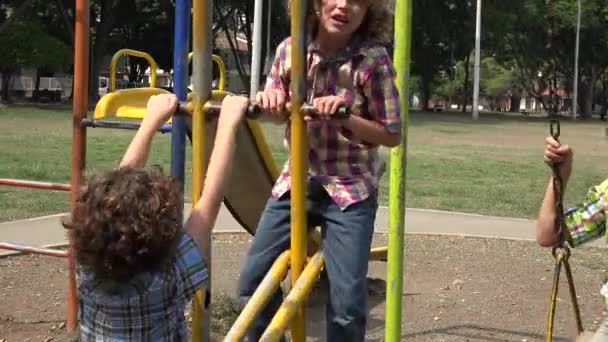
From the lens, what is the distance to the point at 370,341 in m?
4.20

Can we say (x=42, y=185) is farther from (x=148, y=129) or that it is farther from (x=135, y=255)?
(x=135, y=255)

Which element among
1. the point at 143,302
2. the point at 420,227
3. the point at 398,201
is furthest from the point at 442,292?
the point at 143,302

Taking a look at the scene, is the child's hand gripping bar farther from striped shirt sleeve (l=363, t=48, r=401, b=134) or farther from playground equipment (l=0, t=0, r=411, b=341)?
striped shirt sleeve (l=363, t=48, r=401, b=134)

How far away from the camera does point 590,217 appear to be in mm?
2275

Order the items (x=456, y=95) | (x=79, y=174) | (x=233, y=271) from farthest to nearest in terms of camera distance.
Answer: (x=456, y=95) < (x=233, y=271) < (x=79, y=174)

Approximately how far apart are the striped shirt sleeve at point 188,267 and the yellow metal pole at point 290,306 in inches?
13.5

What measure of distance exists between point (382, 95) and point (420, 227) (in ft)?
16.2

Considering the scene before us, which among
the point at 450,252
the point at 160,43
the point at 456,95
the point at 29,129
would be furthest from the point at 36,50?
the point at 456,95

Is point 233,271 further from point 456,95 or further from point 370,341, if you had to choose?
point 456,95

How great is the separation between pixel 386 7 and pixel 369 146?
433mm

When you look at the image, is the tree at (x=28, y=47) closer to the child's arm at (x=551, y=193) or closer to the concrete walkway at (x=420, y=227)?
the concrete walkway at (x=420, y=227)

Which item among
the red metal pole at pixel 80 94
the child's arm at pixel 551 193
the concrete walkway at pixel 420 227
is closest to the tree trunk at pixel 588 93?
the concrete walkway at pixel 420 227

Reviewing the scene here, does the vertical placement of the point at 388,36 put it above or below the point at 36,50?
below

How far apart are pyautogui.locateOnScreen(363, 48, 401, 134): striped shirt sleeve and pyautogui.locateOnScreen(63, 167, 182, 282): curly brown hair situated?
84 cm
